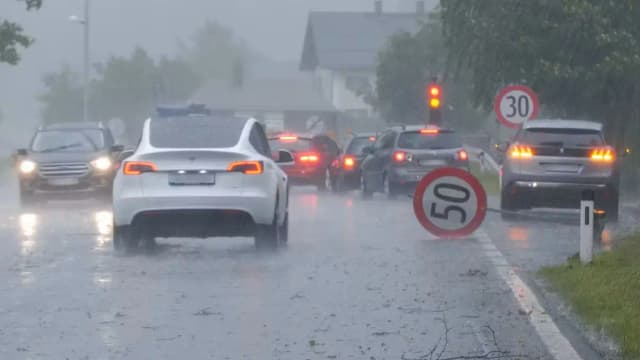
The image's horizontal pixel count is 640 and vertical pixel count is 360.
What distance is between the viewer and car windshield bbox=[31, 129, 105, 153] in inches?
1309

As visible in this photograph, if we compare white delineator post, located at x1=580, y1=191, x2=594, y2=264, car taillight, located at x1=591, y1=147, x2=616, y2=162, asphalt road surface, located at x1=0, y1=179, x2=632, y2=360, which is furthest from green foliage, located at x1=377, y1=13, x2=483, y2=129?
white delineator post, located at x1=580, y1=191, x2=594, y2=264

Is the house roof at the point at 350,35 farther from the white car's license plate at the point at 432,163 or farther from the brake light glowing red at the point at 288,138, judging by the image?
the white car's license plate at the point at 432,163

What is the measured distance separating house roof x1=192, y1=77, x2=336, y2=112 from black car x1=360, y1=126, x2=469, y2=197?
56.4 m

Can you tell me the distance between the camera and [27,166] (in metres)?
32.0

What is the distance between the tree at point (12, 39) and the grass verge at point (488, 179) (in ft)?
43.1

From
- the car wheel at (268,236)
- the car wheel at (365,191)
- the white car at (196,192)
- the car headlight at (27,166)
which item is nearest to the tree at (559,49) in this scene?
the car wheel at (365,191)

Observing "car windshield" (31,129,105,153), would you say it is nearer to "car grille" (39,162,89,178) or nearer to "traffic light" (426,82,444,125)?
"car grille" (39,162,89,178)

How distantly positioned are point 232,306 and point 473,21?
82.1 ft

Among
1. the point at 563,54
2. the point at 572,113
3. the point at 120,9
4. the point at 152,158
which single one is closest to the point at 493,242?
the point at 152,158

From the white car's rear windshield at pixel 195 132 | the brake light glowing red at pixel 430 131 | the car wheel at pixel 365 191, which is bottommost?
the car wheel at pixel 365 191

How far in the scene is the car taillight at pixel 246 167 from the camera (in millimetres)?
17812

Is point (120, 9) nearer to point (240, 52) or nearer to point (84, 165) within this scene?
point (240, 52)

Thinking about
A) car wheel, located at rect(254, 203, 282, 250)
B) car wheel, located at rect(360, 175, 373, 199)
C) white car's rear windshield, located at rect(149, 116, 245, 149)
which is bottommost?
car wheel, located at rect(360, 175, 373, 199)

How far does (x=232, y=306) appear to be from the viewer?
1313 centimetres
